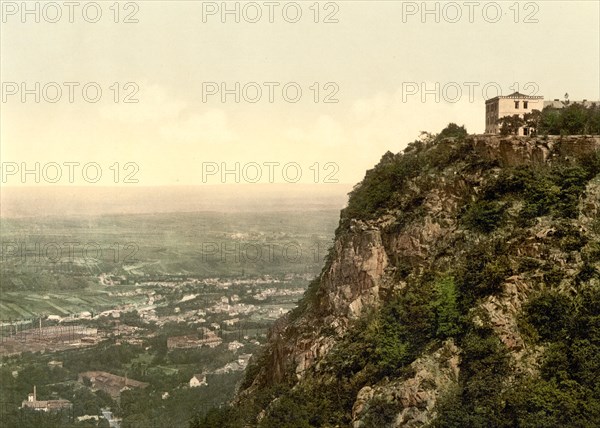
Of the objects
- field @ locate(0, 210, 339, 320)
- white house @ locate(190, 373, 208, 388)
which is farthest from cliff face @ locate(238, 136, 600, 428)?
field @ locate(0, 210, 339, 320)

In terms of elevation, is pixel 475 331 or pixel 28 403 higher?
pixel 475 331

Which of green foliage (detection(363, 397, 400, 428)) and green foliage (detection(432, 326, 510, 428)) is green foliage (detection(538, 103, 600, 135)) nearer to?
Result: green foliage (detection(432, 326, 510, 428))

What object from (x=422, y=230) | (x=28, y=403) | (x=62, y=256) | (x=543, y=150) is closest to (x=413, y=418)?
(x=422, y=230)

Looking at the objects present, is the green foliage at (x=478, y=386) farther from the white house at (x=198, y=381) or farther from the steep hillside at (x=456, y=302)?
the white house at (x=198, y=381)

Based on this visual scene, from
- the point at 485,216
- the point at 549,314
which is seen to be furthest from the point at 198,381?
the point at 549,314

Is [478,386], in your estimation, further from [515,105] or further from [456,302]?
[515,105]

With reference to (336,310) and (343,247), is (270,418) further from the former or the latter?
(343,247)
